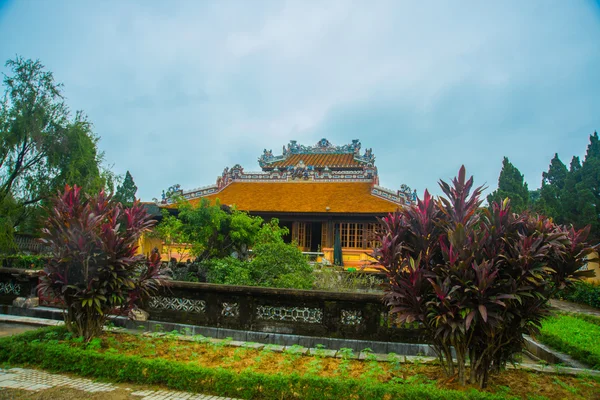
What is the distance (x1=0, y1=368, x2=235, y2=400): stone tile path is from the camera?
454 cm

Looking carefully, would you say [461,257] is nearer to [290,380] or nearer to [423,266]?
[423,266]

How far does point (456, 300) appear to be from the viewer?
4523mm

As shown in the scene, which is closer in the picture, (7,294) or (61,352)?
(61,352)

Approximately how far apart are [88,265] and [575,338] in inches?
317

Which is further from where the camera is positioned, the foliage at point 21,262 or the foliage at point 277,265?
the foliage at point 21,262

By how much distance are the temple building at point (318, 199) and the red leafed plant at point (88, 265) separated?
44.9 ft

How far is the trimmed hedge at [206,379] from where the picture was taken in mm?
4258

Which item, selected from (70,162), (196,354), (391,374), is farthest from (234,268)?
(70,162)

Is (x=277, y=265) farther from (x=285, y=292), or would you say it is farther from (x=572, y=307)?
(x=572, y=307)

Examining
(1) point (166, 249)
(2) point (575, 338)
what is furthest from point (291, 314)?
(1) point (166, 249)

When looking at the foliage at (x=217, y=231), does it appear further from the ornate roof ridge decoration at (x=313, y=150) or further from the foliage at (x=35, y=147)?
the ornate roof ridge decoration at (x=313, y=150)

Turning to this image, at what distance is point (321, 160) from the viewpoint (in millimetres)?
33094

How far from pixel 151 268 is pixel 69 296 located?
3.80ft

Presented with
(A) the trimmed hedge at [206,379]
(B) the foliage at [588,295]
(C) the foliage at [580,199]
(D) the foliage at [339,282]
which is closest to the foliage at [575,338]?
(A) the trimmed hedge at [206,379]
